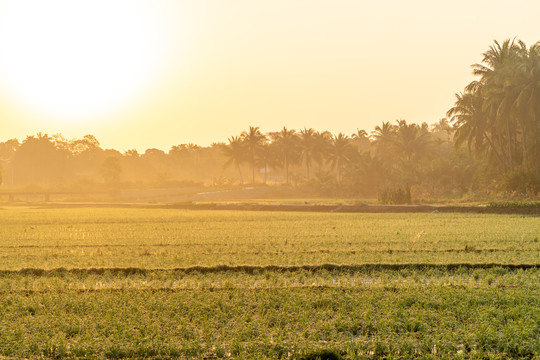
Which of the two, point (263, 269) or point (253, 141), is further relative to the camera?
point (253, 141)

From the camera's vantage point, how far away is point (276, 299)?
34.7 feet

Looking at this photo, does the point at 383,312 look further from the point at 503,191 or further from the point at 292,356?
the point at 503,191

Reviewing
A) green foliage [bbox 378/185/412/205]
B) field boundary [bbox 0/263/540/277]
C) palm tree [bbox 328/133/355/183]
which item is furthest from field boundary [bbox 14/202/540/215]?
palm tree [bbox 328/133/355/183]

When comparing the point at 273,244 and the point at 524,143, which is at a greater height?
the point at 524,143

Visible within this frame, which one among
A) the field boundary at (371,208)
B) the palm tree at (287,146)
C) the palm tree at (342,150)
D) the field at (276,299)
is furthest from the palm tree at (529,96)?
the palm tree at (287,146)

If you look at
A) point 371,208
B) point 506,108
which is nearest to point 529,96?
point 506,108

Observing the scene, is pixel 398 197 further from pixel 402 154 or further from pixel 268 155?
pixel 268 155

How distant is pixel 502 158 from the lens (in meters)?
51.5

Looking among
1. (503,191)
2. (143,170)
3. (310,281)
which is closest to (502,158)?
(503,191)

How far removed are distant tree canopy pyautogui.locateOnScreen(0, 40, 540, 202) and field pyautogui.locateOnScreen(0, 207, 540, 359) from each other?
2814 centimetres

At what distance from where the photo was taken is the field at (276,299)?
7945mm

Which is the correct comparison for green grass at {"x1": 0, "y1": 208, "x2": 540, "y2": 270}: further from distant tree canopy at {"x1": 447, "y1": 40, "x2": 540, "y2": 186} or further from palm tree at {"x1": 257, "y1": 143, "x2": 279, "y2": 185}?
palm tree at {"x1": 257, "y1": 143, "x2": 279, "y2": 185}

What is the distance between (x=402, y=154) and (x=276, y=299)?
6488 centimetres

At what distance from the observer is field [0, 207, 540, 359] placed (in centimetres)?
795
